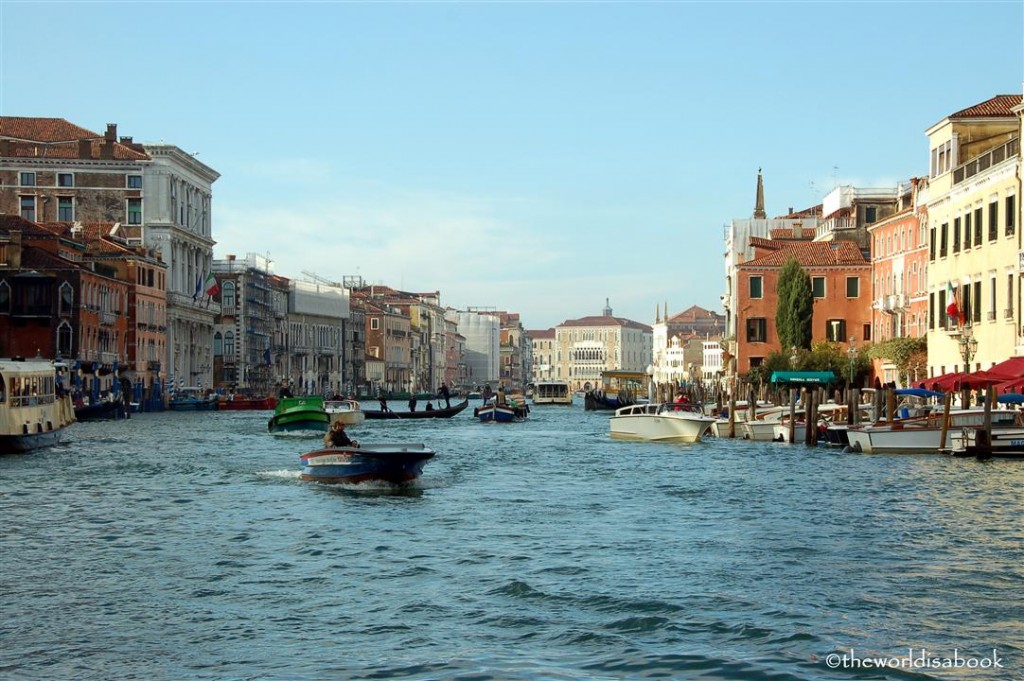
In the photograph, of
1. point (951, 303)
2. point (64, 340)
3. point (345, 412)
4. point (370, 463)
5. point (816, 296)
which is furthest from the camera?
point (816, 296)

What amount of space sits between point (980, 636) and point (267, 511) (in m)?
12.5

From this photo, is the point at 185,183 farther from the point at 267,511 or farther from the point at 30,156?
the point at 267,511

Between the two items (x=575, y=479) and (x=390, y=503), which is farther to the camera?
(x=575, y=479)

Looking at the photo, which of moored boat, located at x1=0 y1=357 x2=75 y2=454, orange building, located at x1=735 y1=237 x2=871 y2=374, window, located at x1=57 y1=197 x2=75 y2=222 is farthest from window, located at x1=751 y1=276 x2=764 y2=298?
moored boat, located at x1=0 y1=357 x2=75 y2=454

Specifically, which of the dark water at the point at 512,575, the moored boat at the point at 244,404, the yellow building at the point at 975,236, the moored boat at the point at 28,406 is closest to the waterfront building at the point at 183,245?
the moored boat at the point at 244,404

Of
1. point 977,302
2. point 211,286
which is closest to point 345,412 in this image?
point 977,302

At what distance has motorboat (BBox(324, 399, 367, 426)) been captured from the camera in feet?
174

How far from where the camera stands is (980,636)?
12.3 metres

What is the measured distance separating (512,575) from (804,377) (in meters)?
43.3

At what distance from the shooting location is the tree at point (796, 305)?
6688cm

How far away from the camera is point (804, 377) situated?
189 feet

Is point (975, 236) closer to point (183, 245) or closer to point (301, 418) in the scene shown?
point (301, 418)

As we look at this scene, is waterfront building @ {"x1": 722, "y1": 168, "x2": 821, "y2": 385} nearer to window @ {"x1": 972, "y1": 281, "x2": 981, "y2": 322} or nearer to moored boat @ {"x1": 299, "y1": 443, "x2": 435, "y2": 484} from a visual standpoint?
window @ {"x1": 972, "y1": 281, "x2": 981, "y2": 322}

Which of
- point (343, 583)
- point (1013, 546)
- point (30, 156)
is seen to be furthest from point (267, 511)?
point (30, 156)
